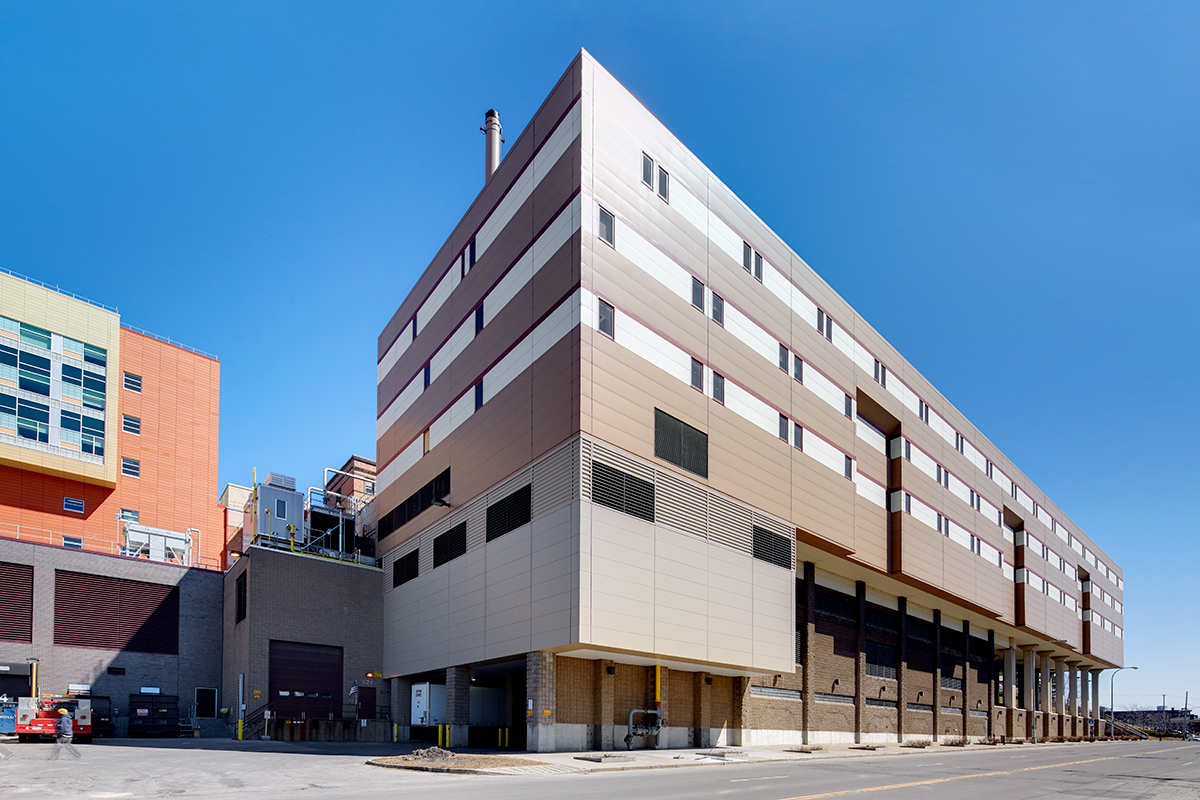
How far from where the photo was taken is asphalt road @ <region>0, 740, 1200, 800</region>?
18250mm

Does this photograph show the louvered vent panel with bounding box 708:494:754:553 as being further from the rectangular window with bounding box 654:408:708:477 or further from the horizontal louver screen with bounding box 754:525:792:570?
the rectangular window with bounding box 654:408:708:477

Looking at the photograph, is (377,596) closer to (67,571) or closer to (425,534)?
(425,534)

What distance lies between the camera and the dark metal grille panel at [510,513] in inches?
1438

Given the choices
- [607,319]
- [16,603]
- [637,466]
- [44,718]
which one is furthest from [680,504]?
[16,603]

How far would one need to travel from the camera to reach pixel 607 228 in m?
36.4

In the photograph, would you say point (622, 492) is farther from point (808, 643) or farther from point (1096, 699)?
point (1096, 699)

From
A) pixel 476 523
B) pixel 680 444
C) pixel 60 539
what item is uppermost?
pixel 680 444

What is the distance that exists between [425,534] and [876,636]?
107 feet

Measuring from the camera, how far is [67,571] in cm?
4672

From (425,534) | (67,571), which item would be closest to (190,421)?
(67,571)

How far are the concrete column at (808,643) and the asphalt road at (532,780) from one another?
683 inches

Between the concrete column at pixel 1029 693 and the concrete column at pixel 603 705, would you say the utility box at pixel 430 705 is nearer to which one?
the concrete column at pixel 603 705

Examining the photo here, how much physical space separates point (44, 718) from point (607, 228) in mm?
31692

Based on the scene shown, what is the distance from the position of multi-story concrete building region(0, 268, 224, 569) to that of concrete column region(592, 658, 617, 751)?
34651 millimetres
